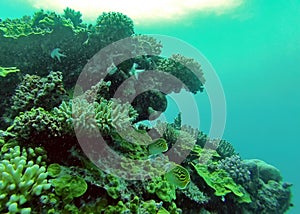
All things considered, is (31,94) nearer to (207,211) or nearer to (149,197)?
(149,197)

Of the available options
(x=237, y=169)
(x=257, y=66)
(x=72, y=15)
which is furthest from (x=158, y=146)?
(x=257, y=66)

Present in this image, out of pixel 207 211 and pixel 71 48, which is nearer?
pixel 207 211

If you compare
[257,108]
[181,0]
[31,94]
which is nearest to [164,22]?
[181,0]

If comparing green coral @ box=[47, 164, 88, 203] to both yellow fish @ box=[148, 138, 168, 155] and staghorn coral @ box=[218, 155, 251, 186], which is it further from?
staghorn coral @ box=[218, 155, 251, 186]

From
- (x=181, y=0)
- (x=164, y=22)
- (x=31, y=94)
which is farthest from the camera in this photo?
(x=164, y=22)

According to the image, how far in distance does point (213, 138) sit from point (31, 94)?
5499 millimetres

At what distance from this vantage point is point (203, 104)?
91812 mm

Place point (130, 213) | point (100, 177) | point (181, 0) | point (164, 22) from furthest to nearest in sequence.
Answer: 1. point (164, 22)
2. point (181, 0)
3. point (100, 177)
4. point (130, 213)

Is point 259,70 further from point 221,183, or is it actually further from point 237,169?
point 221,183

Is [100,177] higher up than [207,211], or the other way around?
[207,211]

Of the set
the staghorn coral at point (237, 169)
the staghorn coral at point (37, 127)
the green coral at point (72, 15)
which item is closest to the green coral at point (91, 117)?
the staghorn coral at point (37, 127)

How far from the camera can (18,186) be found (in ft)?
7.24

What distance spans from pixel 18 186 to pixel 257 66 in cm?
7594

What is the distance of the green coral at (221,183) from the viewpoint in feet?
15.6
